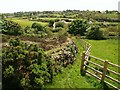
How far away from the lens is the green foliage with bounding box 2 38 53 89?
10930 mm

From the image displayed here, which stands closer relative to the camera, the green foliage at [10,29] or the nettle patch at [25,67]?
the nettle patch at [25,67]

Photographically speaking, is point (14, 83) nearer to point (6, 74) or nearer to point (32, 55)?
point (6, 74)

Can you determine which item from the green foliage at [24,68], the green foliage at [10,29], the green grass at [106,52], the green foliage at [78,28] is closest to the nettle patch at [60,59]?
the green foliage at [24,68]

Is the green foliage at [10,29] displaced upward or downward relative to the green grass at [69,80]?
upward

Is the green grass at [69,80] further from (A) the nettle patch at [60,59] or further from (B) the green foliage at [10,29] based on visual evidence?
(B) the green foliage at [10,29]

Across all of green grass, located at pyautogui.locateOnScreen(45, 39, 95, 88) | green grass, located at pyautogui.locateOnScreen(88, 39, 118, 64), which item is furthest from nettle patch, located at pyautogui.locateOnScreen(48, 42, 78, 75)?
green grass, located at pyautogui.locateOnScreen(88, 39, 118, 64)

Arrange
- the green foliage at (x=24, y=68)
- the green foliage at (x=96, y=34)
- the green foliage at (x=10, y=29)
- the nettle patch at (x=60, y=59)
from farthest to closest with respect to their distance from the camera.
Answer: the green foliage at (x=96, y=34) < the green foliage at (x=10, y=29) < the nettle patch at (x=60, y=59) < the green foliage at (x=24, y=68)

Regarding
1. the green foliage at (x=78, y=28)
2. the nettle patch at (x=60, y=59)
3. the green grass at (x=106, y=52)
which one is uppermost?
the green foliage at (x=78, y=28)

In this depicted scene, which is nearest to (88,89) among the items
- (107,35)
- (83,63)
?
(83,63)

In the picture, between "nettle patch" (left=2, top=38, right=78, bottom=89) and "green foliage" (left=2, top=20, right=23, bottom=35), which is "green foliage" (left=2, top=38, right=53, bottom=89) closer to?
"nettle patch" (left=2, top=38, right=78, bottom=89)

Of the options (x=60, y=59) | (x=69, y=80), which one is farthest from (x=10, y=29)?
(x=69, y=80)

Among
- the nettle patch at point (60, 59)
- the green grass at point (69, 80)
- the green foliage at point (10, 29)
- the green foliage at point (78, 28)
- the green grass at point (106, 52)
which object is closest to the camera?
the green grass at point (69, 80)

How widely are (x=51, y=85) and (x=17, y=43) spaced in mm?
3163

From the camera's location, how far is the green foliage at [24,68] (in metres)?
10.9
